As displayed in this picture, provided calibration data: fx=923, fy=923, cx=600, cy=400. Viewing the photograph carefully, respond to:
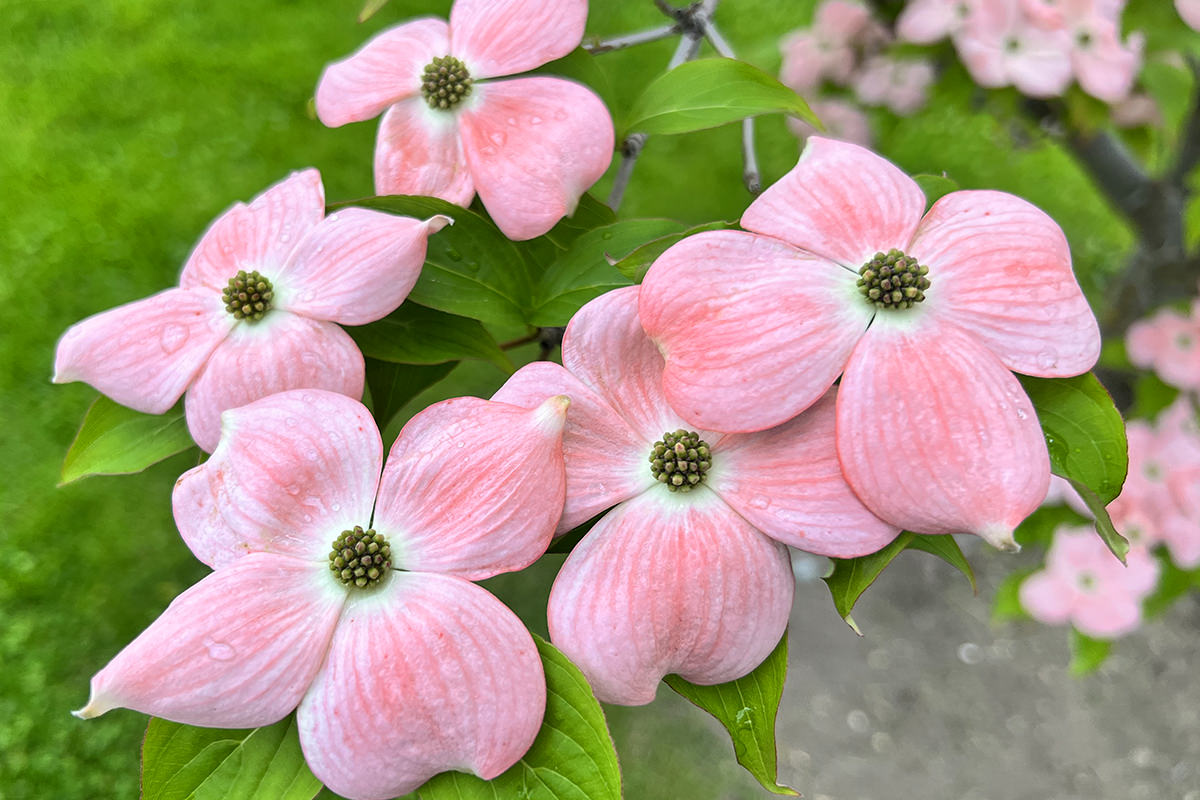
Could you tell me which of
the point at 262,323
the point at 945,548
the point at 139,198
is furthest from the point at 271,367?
the point at 139,198

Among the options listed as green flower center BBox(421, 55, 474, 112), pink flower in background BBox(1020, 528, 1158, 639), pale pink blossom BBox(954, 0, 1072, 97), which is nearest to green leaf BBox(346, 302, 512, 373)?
green flower center BBox(421, 55, 474, 112)

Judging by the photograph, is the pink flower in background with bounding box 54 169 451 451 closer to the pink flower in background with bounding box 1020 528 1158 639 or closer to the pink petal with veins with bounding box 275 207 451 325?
the pink petal with veins with bounding box 275 207 451 325

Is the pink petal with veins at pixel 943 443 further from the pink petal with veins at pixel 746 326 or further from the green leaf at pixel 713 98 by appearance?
the green leaf at pixel 713 98

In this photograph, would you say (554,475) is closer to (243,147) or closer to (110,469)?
(110,469)

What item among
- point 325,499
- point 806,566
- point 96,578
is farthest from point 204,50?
point 325,499

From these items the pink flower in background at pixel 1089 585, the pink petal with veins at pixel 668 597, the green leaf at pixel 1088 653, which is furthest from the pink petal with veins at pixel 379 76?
the green leaf at pixel 1088 653

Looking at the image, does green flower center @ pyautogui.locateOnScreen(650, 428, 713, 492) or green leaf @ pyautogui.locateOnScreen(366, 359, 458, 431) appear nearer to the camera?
green flower center @ pyautogui.locateOnScreen(650, 428, 713, 492)
